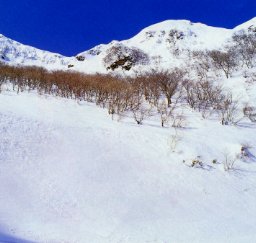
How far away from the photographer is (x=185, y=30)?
189 feet

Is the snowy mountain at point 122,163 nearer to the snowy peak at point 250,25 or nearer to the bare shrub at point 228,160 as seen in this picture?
the bare shrub at point 228,160

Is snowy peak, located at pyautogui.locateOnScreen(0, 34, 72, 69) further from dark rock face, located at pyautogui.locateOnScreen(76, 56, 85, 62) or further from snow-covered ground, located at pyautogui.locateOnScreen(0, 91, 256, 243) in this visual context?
snow-covered ground, located at pyautogui.locateOnScreen(0, 91, 256, 243)

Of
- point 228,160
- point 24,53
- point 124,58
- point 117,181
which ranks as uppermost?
point 24,53

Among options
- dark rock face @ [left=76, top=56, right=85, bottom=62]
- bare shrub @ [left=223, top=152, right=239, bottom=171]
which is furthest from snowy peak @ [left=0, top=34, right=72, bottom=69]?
bare shrub @ [left=223, top=152, right=239, bottom=171]

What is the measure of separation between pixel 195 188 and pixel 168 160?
2020mm

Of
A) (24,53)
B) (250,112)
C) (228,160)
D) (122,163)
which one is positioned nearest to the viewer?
(122,163)

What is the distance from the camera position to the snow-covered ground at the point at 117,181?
30.1 ft

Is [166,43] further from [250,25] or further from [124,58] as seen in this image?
[250,25]

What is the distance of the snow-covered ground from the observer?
9.19 metres

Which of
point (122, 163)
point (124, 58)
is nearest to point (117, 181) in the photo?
point (122, 163)

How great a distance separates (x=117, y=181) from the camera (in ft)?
38.8

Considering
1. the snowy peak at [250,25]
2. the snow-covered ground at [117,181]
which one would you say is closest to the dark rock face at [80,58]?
the snowy peak at [250,25]

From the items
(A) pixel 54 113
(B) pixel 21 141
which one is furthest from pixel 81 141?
(A) pixel 54 113

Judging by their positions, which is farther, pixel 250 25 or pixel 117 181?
pixel 250 25
